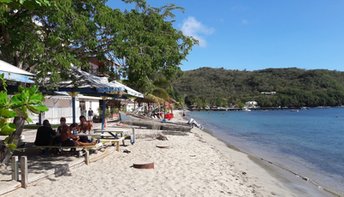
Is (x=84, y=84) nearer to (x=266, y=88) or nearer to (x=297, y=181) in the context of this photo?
(x=297, y=181)

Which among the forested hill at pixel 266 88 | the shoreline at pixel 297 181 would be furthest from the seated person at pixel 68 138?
the forested hill at pixel 266 88

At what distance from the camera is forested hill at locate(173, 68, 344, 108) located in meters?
172

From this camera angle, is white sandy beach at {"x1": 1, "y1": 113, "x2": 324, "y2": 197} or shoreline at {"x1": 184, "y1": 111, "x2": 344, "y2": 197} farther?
shoreline at {"x1": 184, "y1": 111, "x2": 344, "y2": 197}

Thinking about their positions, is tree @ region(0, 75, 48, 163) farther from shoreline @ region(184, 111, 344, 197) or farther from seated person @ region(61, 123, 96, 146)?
shoreline @ region(184, 111, 344, 197)

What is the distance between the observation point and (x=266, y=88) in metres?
185

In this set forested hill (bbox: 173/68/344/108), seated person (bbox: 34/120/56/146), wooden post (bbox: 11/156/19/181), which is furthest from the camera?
forested hill (bbox: 173/68/344/108)

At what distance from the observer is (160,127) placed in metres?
26.2

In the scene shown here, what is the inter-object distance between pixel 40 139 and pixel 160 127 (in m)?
15.4

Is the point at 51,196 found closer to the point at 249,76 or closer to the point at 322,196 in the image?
the point at 322,196

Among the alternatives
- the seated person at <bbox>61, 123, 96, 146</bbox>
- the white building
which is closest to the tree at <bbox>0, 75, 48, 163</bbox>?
the seated person at <bbox>61, 123, 96, 146</bbox>

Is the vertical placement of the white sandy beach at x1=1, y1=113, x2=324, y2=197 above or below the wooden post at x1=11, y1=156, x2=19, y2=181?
below

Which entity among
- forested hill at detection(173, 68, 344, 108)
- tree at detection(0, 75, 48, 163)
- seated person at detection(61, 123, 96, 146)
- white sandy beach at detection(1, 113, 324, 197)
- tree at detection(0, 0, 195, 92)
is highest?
forested hill at detection(173, 68, 344, 108)

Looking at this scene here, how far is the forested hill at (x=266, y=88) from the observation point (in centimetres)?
Result: 17238

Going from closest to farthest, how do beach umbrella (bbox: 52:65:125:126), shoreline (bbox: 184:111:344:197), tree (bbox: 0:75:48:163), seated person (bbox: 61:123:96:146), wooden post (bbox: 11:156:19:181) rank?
1. tree (bbox: 0:75:48:163)
2. wooden post (bbox: 11:156:19:181)
3. beach umbrella (bbox: 52:65:125:126)
4. seated person (bbox: 61:123:96:146)
5. shoreline (bbox: 184:111:344:197)
